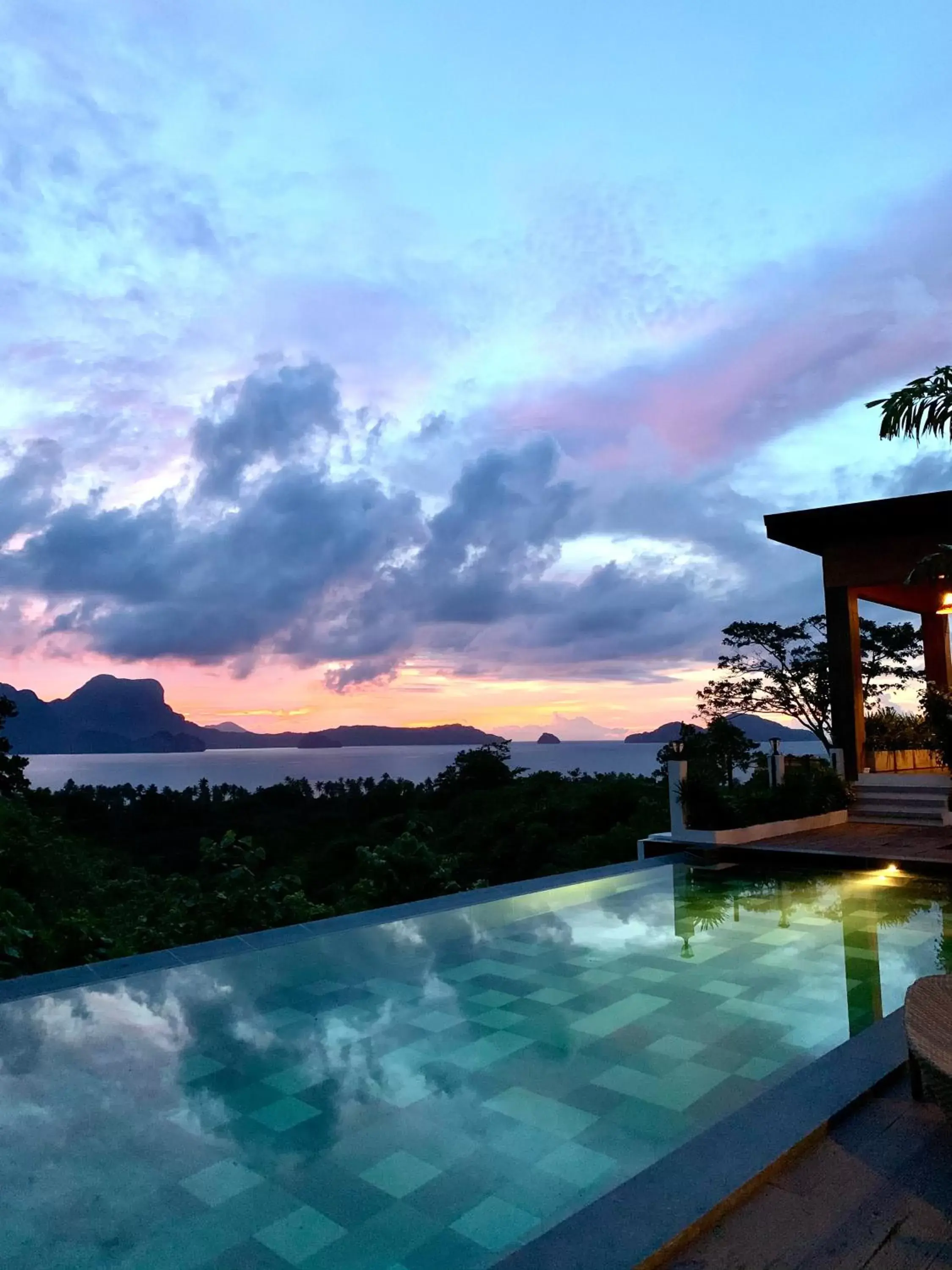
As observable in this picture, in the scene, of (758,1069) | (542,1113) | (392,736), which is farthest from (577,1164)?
(392,736)

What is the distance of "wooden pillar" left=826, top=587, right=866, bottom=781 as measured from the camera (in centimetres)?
1547

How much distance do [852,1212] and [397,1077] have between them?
227 cm

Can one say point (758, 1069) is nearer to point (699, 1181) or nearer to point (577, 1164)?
point (577, 1164)

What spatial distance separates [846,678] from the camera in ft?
51.2

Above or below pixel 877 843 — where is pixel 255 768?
below

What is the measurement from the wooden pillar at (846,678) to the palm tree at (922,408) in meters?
8.69

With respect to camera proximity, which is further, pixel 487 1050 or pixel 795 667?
pixel 795 667

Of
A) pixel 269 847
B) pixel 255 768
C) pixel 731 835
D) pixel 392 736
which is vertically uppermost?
pixel 392 736

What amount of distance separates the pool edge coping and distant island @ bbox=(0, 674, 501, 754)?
115ft

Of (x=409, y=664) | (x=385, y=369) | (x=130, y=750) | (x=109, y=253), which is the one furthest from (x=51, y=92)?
(x=130, y=750)

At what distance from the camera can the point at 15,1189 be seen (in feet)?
10.4

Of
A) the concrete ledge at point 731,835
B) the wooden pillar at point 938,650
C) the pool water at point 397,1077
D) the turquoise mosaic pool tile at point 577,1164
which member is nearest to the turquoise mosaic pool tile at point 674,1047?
the pool water at point 397,1077

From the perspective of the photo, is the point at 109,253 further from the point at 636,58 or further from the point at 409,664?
the point at 409,664

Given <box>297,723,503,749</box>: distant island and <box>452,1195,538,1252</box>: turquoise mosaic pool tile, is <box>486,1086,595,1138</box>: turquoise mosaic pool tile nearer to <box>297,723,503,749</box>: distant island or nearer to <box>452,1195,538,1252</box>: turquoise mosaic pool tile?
<box>452,1195,538,1252</box>: turquoise mosaic pool tile
